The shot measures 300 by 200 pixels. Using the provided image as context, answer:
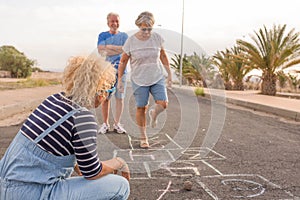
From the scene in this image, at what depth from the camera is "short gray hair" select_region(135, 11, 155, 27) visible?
5.23 meters

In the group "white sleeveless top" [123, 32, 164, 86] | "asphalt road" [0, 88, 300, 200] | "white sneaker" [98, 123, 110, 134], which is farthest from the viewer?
"white sneaker" [98, 123, 110, 134]

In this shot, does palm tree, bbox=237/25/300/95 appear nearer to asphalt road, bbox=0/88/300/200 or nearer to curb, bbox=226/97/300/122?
curb, bbox=226/97/300/122

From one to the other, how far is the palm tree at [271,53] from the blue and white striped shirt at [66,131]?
16.8 m

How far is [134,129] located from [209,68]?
68.8 inches

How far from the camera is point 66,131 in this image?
7.68 ft

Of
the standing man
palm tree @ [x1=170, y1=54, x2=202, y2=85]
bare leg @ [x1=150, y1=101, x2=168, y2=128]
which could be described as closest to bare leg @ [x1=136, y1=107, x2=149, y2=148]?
bare leg @ [x1=150, y1=101, x2=168, y2=128]

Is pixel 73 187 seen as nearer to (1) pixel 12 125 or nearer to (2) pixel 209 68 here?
(2) pixel 209 68

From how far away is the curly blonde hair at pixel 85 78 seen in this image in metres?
2.42

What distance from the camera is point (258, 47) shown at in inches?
746

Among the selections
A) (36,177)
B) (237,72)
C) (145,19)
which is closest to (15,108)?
(145,19)

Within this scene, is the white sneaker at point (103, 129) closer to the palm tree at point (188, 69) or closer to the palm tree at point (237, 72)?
the palm tree at point (188, 69)

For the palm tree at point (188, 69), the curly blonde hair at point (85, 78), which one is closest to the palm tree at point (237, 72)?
the palm tree at point (188, 69)

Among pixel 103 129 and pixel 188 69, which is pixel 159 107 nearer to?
pixel 103 129

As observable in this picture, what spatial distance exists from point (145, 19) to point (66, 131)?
319cm
